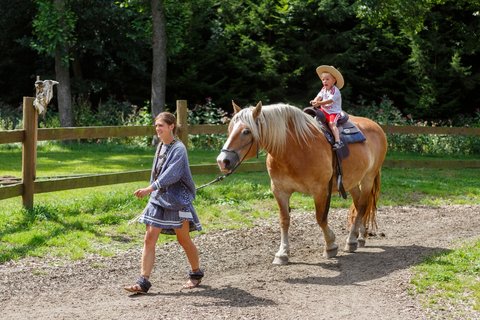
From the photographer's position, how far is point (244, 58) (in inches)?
1032

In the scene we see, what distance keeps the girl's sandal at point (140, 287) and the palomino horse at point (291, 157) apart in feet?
4.60

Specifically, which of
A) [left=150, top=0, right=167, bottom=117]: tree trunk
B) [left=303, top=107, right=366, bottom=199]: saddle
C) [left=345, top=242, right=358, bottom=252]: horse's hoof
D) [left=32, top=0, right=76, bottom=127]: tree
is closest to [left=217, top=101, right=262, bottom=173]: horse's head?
[left=303, top=107, right=366, bottom=199]: saddle

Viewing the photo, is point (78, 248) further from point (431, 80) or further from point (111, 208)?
point (431, 80)

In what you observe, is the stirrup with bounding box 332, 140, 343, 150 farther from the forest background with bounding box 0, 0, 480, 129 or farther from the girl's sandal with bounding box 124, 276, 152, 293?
the forest background with bounding box 0, 0, 480, 129

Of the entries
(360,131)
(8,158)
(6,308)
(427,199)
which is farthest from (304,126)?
(8,158)

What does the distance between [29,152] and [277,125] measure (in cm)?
393

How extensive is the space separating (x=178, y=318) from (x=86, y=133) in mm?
5686

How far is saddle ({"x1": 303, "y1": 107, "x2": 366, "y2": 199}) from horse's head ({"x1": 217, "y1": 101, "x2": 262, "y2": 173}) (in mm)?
1295

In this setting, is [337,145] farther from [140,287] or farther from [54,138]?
[54,138]

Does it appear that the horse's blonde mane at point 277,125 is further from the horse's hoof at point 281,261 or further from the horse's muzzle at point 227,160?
the horse's hoof at point 281,261

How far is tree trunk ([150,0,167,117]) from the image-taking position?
72.7ft

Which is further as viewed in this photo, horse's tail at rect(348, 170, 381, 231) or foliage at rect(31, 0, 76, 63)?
foliage at rect(31, 0, 76, 63)

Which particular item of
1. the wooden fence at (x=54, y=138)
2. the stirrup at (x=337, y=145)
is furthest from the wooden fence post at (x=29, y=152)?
the stirrup at (x=337, y=145)

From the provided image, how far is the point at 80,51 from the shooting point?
25.7 m
